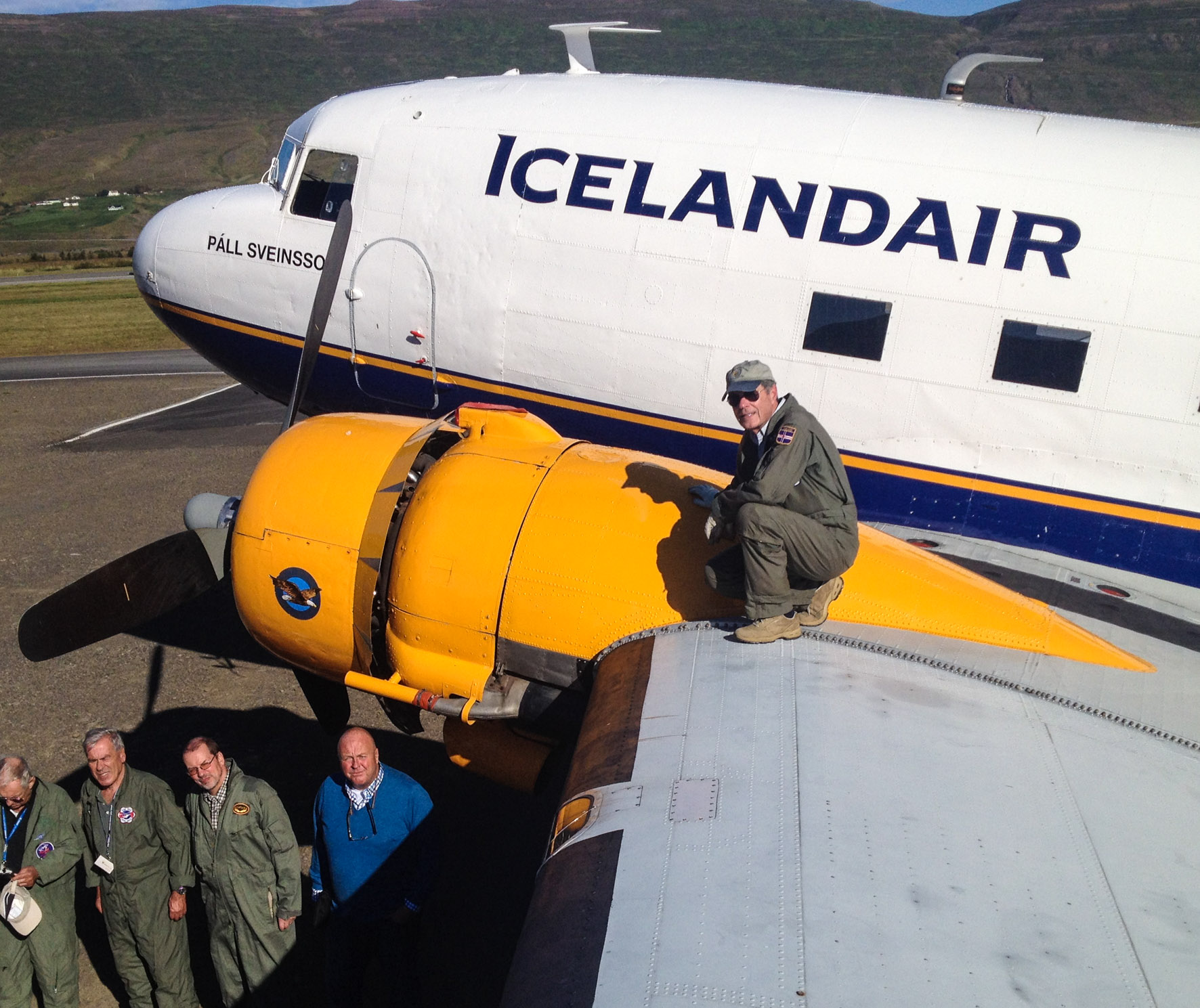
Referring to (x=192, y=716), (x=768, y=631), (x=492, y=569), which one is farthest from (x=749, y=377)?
(x=192, y=716)

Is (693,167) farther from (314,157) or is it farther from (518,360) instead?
(314,157)

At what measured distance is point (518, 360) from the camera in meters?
8.95

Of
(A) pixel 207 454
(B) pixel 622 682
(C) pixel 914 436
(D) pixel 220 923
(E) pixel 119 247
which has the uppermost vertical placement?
(C) pixel 914 436

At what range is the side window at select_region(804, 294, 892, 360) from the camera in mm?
7852

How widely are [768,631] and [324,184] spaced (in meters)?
7.09

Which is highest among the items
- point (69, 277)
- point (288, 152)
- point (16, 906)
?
point (288, 152)

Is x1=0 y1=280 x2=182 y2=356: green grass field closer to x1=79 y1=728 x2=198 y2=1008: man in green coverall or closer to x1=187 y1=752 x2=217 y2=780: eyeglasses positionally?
x1=79 y1=728 x2=198 y2=1008: man in green coverall

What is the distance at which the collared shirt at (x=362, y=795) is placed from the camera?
17.2 ft

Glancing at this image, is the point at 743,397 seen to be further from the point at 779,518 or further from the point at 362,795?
the point at 362,795

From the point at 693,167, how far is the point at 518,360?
7.74ft

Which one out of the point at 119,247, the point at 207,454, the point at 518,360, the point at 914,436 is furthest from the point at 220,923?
the point at 119,247

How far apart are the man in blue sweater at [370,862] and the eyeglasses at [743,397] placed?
2.75 m

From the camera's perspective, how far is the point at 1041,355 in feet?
24.9

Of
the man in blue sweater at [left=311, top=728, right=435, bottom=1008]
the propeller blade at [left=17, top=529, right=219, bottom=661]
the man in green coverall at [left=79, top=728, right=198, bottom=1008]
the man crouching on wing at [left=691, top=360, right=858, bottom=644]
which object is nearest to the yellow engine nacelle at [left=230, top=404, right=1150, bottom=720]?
the man crouching on wing at [left=691, top=360, right=858, bottom=644]
